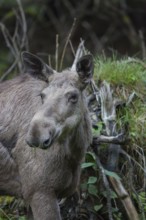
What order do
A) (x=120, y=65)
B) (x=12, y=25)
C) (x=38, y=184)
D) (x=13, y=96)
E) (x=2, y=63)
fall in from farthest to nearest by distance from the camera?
(x=12, y=25) < (x=2, y=63) < (x=120, y=65) < (x=13, y=96) < (x=38, y=184)

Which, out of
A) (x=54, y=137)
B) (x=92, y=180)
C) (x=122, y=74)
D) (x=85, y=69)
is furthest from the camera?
(x=122, y=74)

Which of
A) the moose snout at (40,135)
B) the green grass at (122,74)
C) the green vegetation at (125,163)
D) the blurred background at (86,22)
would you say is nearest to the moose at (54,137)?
the moose snout at (40,135)

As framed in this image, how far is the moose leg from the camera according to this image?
9094 millimetres

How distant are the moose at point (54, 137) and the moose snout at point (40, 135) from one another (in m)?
0.14

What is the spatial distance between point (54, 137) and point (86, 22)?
14.1 m

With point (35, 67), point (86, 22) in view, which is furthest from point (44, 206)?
point (86, 22)

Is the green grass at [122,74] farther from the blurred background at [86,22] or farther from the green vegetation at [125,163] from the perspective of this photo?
the blurred background at [86,22]

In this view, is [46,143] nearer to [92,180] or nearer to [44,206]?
[44,206]

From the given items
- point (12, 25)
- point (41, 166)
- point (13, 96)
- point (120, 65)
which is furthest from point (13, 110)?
point (12, 25)

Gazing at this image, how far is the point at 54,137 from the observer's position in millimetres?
8305

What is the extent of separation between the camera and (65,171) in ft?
30.0

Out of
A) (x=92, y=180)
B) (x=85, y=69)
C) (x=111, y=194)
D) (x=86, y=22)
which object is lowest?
(x=111, y=194)

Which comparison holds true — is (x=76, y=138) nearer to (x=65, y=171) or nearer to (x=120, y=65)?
(x=65, y=171)

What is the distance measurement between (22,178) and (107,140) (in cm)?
127
